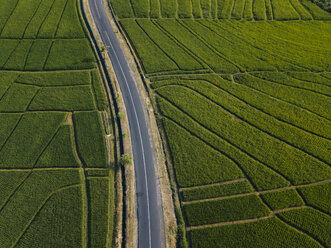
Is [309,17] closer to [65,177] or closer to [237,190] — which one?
[237,190]

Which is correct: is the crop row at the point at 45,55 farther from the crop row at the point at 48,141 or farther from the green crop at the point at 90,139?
the green crop at the point at 90,139

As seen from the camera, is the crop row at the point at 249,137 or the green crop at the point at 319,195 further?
the crop row at the point at 249,137

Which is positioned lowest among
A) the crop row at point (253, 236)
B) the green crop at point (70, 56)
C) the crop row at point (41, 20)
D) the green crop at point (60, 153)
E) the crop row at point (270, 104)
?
the crop row at point (253, 236)

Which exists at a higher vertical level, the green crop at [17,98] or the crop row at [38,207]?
the green crop at [17,98]

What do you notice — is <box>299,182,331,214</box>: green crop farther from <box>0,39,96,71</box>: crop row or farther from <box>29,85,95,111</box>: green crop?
<box>0,39,96,71</box>: crop row

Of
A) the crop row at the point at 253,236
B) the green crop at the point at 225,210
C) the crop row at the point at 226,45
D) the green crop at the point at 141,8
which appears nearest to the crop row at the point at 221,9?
the green crop at the point at 141,8

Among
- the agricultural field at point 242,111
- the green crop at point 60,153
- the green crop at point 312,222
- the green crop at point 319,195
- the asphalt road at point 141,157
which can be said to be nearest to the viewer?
the green crop at point 312,222
